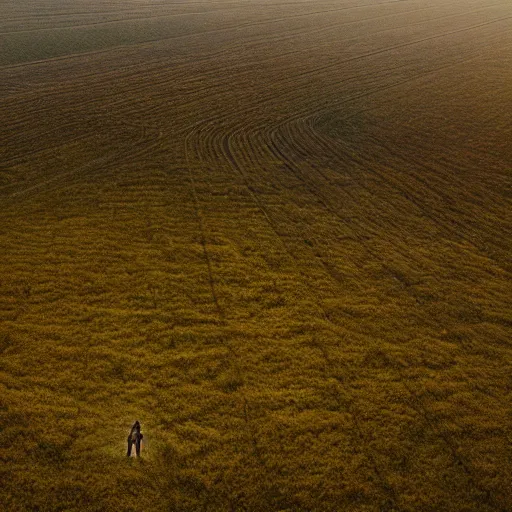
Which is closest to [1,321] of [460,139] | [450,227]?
[450,227]

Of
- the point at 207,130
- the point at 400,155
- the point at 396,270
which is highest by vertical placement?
the point at 207,130

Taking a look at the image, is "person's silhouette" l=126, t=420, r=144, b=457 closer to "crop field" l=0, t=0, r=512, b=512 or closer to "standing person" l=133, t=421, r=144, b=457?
"standing person" l=133, t=421, r=144, b=457

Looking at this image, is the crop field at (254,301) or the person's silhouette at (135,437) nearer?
the person's silhouette at (135,437)

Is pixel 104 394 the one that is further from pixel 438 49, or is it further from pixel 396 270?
pixel 438 49

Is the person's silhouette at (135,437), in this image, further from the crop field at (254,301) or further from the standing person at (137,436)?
the crop field at (254,301)

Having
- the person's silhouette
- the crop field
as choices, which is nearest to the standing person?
the person's silhouette

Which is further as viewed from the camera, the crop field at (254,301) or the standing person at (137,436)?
the crop field at (254,301)

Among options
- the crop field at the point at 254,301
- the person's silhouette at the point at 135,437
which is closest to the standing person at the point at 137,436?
the person's silhouette at the point at 135,437

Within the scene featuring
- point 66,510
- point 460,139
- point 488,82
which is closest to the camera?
point 66,510
